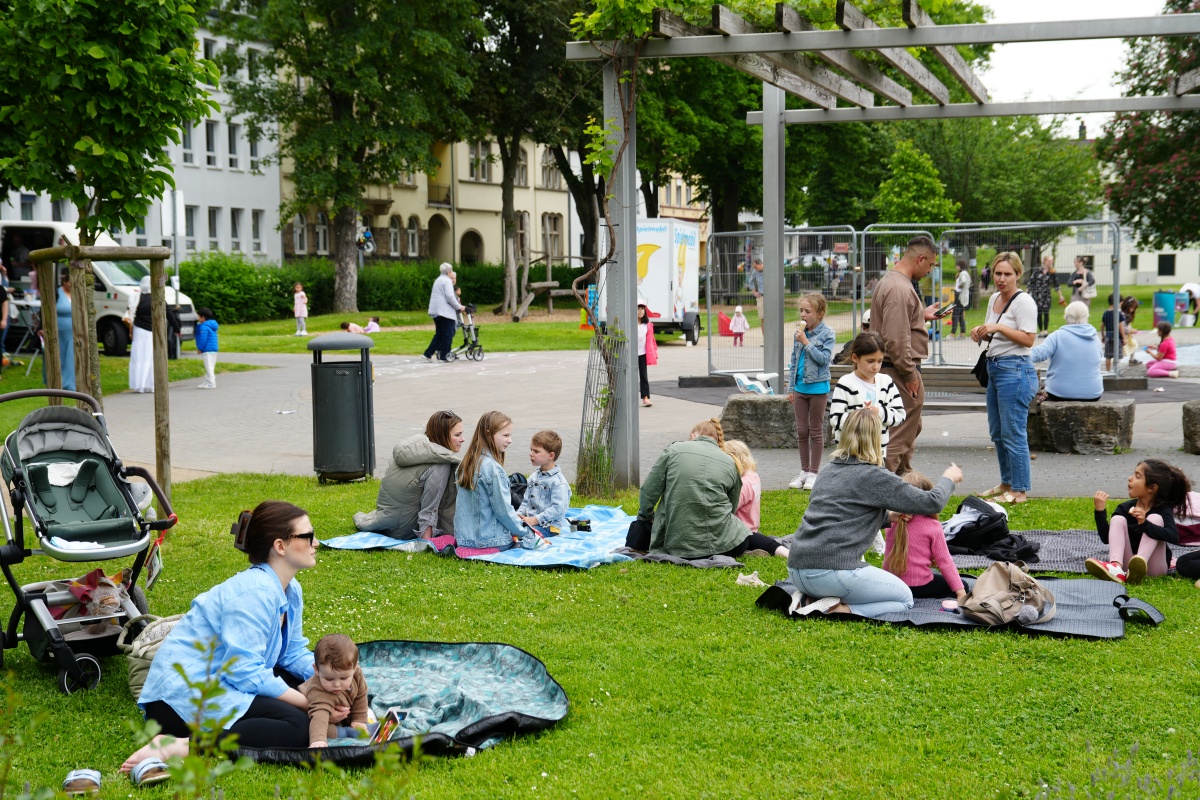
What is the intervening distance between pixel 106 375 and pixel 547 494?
15.4 m

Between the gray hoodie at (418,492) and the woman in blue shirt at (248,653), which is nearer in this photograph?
the woman in blue shirt at (248,653)

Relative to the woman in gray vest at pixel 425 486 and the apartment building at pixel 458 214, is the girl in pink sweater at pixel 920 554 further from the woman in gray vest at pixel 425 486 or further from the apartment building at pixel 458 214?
the apartment building at pixel 458 214

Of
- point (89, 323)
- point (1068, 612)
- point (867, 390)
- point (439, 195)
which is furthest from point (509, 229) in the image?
point (1068, 612)

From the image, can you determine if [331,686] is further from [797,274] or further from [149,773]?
[797,274]

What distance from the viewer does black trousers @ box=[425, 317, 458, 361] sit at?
82.7 feet

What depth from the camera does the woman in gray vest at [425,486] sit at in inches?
351

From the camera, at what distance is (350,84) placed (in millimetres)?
40125

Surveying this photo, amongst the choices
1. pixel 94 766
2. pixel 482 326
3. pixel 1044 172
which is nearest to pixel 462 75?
pixel 482 326

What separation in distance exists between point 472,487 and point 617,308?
9.42ft

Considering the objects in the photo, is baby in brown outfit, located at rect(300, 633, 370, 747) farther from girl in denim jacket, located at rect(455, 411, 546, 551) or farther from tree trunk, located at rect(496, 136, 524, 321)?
tree trunk, located at rect(496, 136, 524, 321)

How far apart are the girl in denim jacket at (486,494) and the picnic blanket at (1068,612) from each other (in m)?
2.19

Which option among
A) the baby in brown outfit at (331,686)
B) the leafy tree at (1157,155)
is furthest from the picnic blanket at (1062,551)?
the leafy tree at (1157,155)

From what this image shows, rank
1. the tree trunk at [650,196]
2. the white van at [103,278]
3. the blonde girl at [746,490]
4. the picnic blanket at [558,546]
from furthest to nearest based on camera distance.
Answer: the tree trunk at [650,196]
the white van at [103,278]
the blonde girl at [746,490]
the picnic blanket at [558,546]

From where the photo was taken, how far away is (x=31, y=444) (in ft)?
20.6
